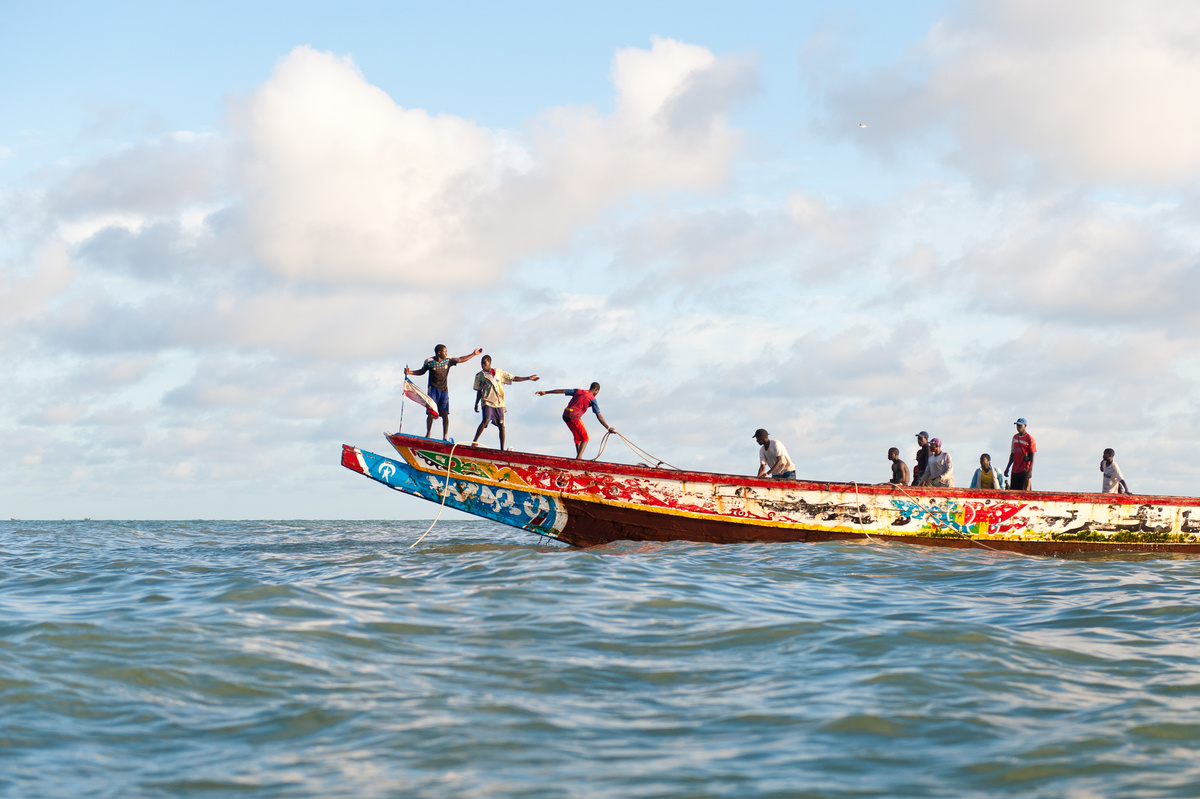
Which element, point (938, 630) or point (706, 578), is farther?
point (706, 578)

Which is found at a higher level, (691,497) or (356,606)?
(691,497)

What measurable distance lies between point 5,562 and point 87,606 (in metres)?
8.55

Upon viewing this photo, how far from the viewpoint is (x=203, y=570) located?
1351 cm

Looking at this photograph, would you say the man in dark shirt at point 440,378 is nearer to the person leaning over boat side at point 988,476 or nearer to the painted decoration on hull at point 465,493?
the painted decoration on hull at point 465,493

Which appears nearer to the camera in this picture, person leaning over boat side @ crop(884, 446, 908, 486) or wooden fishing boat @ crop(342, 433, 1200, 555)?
wooden fishing boat @ crop(342, 433, 1200, 555)

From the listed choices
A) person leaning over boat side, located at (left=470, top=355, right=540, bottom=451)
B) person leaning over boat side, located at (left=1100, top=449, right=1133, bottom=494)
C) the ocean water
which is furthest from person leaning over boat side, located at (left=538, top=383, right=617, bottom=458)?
person leaning over boat side, located at (left=1100, top=449, right=1133, bottom=494)

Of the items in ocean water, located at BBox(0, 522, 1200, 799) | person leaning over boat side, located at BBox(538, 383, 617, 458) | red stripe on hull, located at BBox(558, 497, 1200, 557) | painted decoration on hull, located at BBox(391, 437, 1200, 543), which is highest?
person leaning over boat side, located at BBox(538, 383, 617, 458)

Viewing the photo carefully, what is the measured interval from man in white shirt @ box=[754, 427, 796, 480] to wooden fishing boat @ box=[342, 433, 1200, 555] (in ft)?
1.65

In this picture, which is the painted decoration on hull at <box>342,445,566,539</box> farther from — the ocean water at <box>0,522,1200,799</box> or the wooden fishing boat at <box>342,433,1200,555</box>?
the ocean water at <box>0,522,1200,799</box>

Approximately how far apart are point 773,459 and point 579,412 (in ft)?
12.0

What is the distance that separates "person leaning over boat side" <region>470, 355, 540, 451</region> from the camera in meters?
15.9

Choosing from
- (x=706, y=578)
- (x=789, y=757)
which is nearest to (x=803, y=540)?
(x=706, y=578)

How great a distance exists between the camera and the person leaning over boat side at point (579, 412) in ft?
53.7

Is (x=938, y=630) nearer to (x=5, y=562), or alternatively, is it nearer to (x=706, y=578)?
(x=706, y=578)
